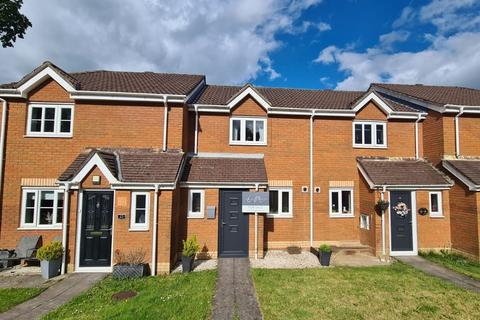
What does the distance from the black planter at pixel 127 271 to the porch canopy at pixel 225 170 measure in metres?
3.60

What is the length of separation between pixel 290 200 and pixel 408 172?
18.8 feet

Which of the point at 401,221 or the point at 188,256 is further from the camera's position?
the point at 401,221

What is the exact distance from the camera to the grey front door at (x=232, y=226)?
11250mm

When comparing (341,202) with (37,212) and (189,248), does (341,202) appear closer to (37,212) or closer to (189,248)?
(189,248)

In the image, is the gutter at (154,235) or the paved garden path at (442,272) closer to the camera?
the paved garden path at (442,272)

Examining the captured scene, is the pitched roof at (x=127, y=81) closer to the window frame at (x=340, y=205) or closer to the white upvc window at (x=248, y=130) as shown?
the white upvc window at (x=248, y=130)

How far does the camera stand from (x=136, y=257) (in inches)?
377

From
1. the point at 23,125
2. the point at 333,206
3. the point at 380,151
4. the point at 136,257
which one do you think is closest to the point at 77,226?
the point at 136,257

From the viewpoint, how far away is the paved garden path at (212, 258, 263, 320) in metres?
6.56

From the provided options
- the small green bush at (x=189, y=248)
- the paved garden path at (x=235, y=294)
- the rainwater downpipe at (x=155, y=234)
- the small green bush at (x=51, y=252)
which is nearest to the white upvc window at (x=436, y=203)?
the paved garden path at (x=235, y=294)

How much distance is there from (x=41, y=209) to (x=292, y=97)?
13255 millimetres

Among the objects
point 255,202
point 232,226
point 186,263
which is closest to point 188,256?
point 186,263

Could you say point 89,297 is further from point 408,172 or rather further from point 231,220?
point 408,172

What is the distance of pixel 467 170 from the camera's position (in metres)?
12.0
